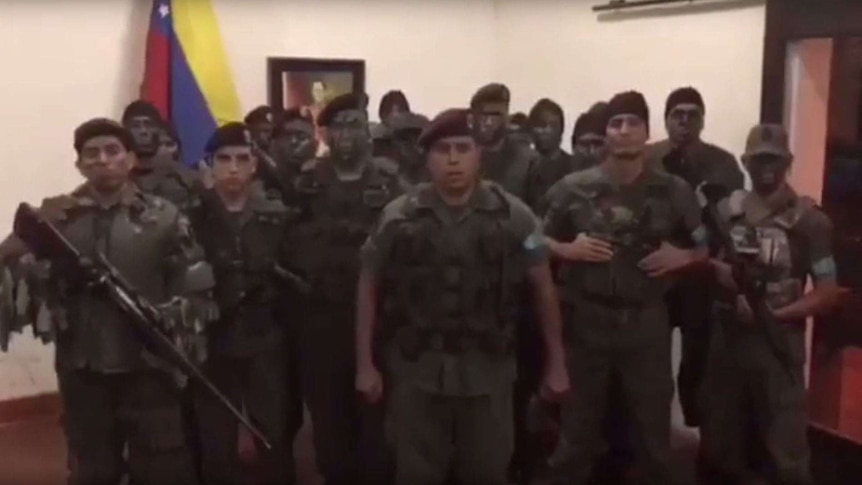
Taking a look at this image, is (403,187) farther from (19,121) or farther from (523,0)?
(523,0)

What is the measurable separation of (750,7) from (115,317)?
297cm

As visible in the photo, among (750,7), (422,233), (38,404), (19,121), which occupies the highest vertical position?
(750,7)

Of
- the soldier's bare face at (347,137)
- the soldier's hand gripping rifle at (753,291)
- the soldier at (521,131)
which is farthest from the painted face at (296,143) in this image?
the soldier's hand gripping rifle at (753,291)

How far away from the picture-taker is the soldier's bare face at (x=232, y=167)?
3619 millimetres

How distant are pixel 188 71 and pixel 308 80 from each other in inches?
30.0

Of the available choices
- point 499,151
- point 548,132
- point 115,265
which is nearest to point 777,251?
point 499,151

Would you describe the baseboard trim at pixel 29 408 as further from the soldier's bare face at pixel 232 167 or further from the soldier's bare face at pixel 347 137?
the soldier's bare face at pixel 347 137

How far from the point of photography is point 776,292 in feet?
11.8

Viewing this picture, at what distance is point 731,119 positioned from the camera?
478 centimetres

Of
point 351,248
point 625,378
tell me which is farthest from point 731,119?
point 351,248

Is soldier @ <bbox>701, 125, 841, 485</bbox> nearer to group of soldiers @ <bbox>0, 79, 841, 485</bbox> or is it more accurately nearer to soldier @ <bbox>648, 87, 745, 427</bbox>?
group of soldiers @ <bbox>0, 79, 841, 485</bbox>

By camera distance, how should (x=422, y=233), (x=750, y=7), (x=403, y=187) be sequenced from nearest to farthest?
(x=422, y=233), (x=403, y=187), (x=750, y=7)

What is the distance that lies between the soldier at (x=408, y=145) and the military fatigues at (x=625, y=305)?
2.68ft

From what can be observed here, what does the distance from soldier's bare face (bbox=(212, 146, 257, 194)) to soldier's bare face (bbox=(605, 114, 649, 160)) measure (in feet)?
3.96
